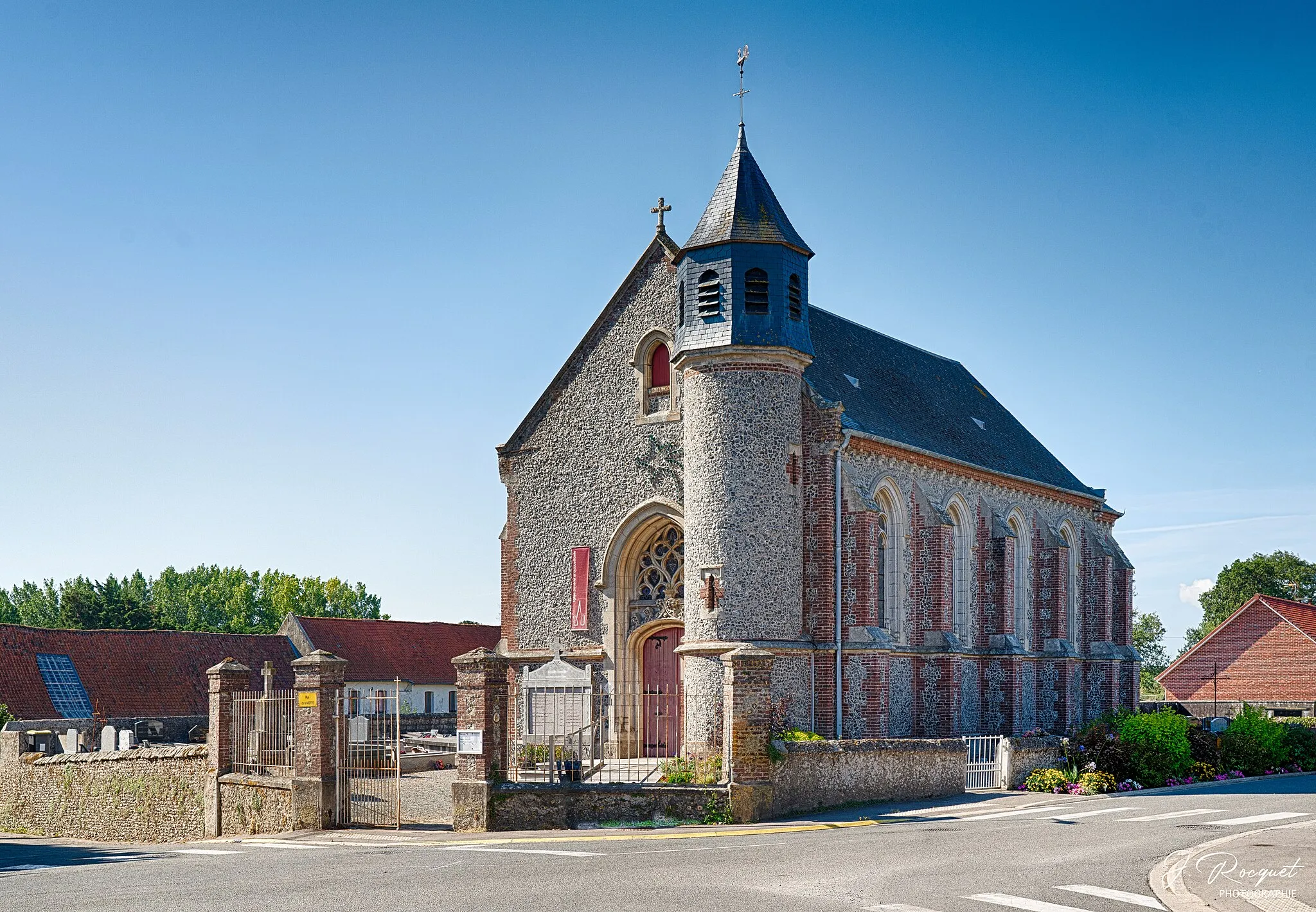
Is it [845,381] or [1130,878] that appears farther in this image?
[845,381]

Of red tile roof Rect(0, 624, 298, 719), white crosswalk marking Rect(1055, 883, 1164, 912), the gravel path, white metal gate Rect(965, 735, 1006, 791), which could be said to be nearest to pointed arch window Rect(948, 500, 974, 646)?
white metal gate Rect(965, 735, 1006, 791)

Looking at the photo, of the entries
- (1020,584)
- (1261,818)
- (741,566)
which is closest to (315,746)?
(741,566)

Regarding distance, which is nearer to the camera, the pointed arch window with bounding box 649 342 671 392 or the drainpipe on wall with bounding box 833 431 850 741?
the drainpipe on wall with bounding box 833 431 850 741

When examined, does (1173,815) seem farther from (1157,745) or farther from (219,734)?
(219,734)

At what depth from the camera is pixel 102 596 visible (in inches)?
3022

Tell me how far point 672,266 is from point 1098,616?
18259 mm

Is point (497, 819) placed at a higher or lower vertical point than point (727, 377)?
lower

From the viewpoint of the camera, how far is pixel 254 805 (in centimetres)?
2217

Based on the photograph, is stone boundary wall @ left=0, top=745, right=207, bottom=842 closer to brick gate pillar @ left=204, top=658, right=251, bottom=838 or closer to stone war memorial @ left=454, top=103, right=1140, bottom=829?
brick gate pillar @ left=204, top=658, right=251, bottom=838

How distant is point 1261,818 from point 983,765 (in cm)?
Answer: 636

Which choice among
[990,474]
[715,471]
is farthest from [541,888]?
[990,474]

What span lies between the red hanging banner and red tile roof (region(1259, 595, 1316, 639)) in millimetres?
36337

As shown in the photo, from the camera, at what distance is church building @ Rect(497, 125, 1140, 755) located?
26266mm

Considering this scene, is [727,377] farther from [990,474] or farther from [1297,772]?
[1297,772]
